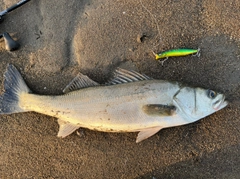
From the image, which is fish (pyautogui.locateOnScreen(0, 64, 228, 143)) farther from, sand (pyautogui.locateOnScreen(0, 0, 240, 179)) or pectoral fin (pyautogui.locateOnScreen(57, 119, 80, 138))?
sand (pyautogui.locateOnScreen(0, 0, 240, 179))

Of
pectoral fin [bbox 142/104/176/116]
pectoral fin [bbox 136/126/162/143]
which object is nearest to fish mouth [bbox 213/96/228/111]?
pectoral fin [bbox 142/104/176/116]

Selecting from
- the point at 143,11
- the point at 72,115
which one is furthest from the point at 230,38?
the point at 72,115

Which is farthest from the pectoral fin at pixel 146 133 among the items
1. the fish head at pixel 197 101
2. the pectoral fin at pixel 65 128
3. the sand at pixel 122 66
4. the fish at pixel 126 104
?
the pectoral fin at pixel 65 128

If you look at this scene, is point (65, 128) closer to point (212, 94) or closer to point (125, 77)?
point (125, 77)

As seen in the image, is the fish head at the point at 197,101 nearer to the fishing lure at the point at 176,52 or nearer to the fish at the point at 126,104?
the fish at the point at 126,104

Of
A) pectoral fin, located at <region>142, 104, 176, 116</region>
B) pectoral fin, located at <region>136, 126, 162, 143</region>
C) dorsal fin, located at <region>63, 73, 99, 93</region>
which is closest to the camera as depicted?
pectoral fin, located at <region>142, 104, 176, 116</region>

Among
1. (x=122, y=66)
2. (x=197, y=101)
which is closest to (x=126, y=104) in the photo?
(x=122, y=66)

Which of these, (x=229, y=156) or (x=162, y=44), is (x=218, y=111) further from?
(x=162, y=44)
